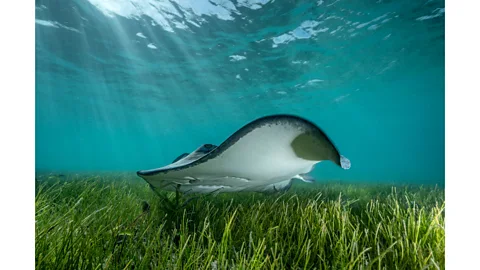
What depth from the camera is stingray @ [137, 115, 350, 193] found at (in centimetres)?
169

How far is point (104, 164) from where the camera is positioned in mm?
136375

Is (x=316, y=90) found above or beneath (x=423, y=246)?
above


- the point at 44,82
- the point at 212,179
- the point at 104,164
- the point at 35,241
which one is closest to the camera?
the point at 35,241

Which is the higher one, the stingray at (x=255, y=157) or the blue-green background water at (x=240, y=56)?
the blue-green background water at (x=240, y=56)

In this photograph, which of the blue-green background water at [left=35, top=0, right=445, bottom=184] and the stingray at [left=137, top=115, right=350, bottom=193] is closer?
the stingray at [left=137, top=115, right=350, bottom=193]

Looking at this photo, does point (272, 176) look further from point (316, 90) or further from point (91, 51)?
point (316, 90)

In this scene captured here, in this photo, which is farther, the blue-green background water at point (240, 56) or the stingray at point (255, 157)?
the blue-green background water at point (240, 56)

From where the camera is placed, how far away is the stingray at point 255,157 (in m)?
1.69

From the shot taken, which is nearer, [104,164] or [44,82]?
[44,82]

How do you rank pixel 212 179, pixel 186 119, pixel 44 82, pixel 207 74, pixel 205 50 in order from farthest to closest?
pixel 186 119
pixel 44 82
pixel 207 74
pixel 205 50
pixel 212 179

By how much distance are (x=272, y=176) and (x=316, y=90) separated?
23.9 meters

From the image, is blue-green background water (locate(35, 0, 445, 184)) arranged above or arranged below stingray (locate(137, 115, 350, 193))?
above
